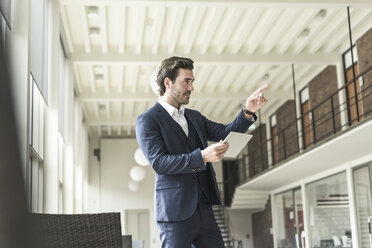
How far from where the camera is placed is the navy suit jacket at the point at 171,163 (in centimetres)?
189

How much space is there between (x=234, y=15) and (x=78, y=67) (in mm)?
4581

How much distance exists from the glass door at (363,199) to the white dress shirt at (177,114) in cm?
908

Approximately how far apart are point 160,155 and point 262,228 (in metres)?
18.1

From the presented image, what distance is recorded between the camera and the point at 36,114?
278 inches

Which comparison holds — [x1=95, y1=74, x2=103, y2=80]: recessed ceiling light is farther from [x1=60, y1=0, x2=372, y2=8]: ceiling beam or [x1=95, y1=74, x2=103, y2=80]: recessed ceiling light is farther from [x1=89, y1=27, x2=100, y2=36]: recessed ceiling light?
[x1=60, y1=0, x2=372, y2=8]: ceiling beam

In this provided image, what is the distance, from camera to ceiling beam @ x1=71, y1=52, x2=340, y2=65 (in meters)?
11.1

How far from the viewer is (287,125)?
53.3 ft

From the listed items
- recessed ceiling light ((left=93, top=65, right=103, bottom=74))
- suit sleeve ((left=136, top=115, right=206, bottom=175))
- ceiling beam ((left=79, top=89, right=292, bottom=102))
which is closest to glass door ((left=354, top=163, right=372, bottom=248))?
ceiling beam ((left=79, top=89, right=292, bottom=102))

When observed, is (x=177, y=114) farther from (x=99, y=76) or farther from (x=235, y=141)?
(x=99, y=76)

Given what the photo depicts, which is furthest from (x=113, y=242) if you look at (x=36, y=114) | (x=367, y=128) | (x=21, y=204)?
(x=367, y=128)

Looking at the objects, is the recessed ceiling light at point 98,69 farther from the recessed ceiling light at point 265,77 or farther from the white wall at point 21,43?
the white wall at point 21,43

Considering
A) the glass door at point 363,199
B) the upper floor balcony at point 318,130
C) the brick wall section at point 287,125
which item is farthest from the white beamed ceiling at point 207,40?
the glass door at point 363,199

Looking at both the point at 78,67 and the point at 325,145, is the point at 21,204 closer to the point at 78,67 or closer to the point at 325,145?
the point at 325,145

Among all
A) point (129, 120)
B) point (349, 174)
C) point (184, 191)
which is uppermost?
point (129, 120)
